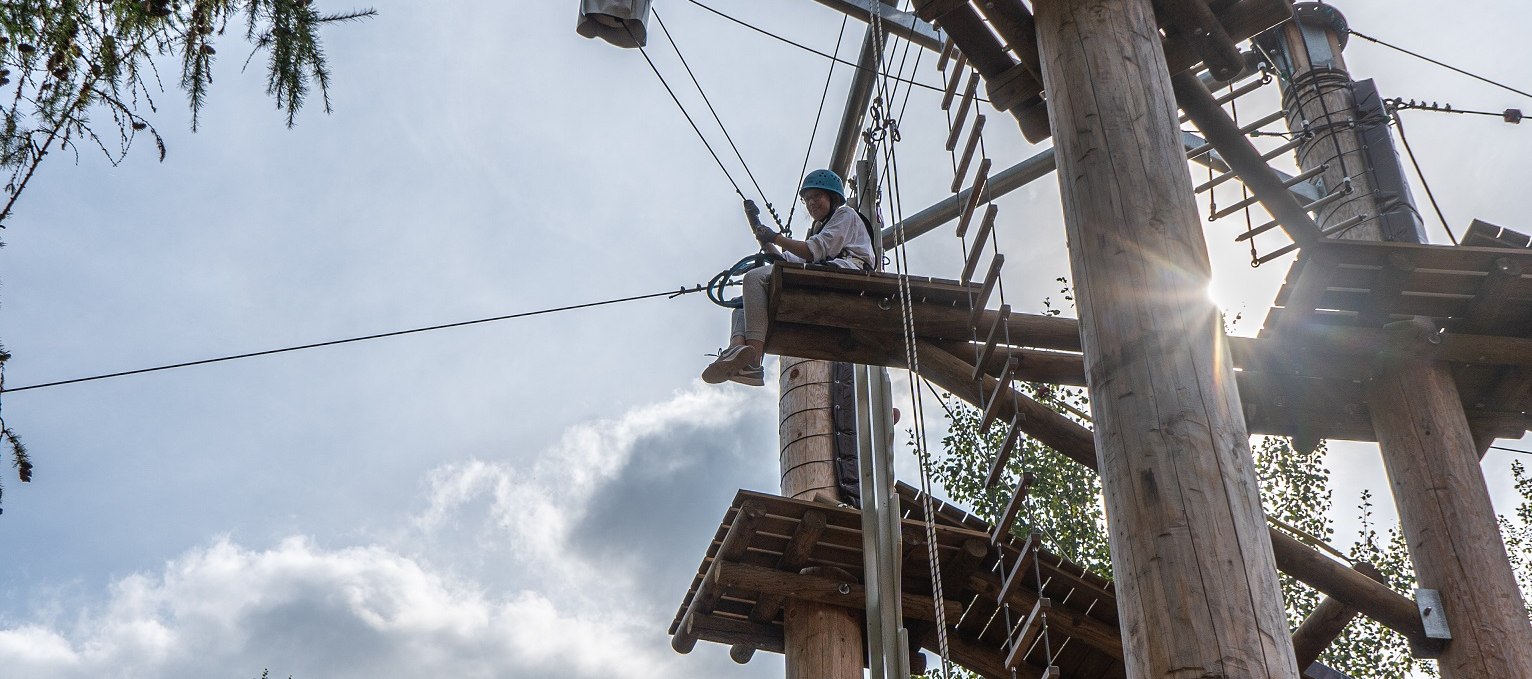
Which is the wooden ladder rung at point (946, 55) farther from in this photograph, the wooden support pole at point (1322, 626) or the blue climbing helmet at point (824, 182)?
the wooden support pole at point (1322, 626)

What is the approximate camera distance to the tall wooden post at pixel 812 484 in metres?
7.63

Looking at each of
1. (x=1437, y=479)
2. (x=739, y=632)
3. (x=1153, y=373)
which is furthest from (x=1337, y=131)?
(x=1153, y=373)

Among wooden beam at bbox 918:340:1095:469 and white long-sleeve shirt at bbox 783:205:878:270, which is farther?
white long-sleeve shirt at bbox 783:205:878:270

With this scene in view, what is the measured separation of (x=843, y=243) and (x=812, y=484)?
6.14ft

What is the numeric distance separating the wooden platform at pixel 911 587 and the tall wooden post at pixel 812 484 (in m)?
0.15

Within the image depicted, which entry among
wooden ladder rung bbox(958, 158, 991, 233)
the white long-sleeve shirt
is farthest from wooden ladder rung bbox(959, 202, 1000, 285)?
the white long-sleeve shirt

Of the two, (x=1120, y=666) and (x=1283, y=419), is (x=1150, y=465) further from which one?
(x=1120, y=666)

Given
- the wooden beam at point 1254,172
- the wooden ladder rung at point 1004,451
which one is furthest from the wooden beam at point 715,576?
the wooden beam at point 1254,172

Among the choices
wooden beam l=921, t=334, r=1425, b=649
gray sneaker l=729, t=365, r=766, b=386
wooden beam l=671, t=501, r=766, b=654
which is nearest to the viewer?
wooden beam l=921, t=334, r=1425, b=649

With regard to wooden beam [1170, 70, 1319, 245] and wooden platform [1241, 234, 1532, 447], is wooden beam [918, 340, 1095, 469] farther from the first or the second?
wooden beam [1170, 70, 1319, 245]

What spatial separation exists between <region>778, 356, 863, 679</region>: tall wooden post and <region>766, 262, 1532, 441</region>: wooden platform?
1884 mm

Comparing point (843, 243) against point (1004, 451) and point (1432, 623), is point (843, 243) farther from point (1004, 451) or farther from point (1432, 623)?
point (1432, 623)

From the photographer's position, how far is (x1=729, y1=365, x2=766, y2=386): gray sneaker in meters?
6.90

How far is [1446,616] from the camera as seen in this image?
6117mm
